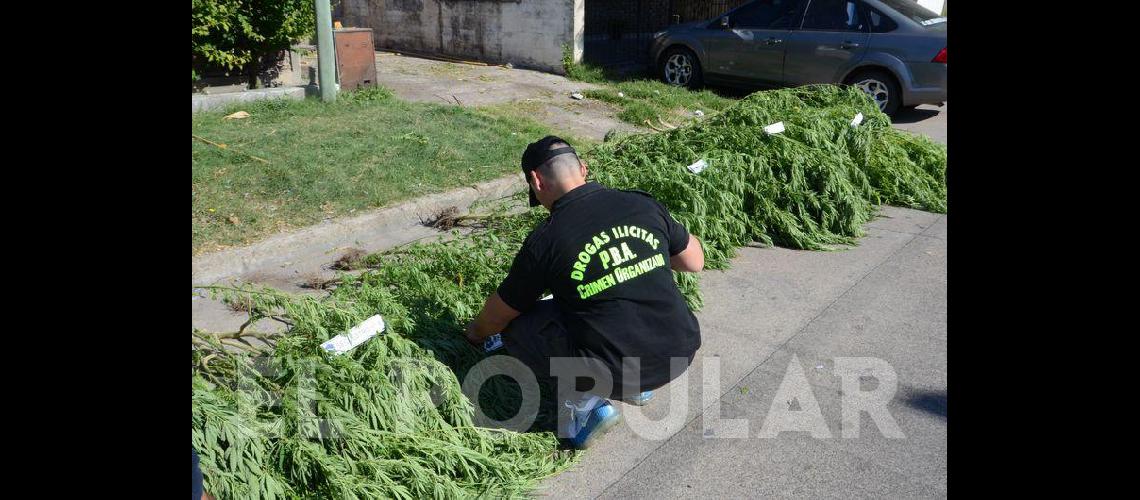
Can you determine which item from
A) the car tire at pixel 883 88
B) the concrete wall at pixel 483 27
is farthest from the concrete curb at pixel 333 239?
the concrete wall at pixel 483 27

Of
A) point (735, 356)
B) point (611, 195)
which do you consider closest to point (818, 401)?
point (735, 356)

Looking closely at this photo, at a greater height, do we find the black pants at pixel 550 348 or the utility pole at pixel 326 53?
the utility pole at pixel 326 53

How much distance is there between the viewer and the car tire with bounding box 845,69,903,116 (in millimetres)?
11445

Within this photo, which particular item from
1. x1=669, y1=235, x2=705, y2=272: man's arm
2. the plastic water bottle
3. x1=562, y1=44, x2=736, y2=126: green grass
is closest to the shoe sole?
x1=669, y1=235, x2=705, y2=272: man's arm

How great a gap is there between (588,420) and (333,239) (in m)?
3.27

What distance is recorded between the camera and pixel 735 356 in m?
4.95

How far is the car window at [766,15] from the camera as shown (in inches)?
480

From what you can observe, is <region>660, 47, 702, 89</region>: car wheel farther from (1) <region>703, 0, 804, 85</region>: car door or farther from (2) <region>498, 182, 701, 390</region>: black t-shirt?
(2) <region>498, 182, 701, 390</region>: black t-shirt

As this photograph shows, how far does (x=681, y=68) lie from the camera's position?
43.9 feet

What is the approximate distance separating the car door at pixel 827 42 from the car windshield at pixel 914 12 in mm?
454

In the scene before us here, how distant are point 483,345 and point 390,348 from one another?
→ 19.9 inches

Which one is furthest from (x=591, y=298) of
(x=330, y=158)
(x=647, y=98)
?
(x=647, y=98)

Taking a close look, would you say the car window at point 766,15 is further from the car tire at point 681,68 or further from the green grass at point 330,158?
the green grass at point 330,158
